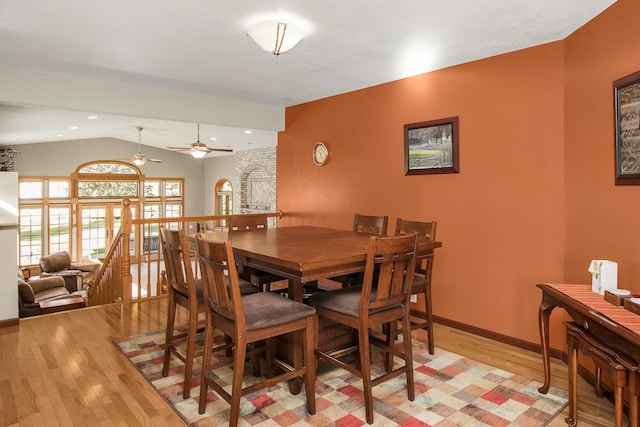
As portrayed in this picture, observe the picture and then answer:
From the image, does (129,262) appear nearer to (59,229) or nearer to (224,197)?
(224,197)

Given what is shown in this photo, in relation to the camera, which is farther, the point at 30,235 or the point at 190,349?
the point at 30,235

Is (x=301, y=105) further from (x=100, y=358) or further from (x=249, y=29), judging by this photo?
(x=100, y=358)

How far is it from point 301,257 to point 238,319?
1.55ft

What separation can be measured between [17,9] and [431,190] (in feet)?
11.0

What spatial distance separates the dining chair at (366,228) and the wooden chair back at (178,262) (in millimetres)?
1315

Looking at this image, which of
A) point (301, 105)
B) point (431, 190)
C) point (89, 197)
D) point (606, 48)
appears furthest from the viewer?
point (89, 197)

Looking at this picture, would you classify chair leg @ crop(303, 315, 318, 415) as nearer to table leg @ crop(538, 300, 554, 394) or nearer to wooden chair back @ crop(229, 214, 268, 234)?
table leg @ crop(538, 300, 554, 394)

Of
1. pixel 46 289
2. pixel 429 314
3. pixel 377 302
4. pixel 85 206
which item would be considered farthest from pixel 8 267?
pixel 85 206

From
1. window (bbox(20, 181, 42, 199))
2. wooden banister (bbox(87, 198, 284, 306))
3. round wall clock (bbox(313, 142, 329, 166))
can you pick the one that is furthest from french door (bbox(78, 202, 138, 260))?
round wall clock (bbox(313, 142, 329, 166))

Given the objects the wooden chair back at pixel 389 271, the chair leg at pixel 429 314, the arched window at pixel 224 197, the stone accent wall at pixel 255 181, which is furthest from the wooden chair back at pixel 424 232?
the arched window at pixel 224 197

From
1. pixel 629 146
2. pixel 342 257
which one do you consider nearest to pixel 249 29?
pixel 342 257

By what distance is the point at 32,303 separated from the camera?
23.4 feet

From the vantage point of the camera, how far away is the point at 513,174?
3271mm

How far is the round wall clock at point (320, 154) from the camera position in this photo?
498cm
